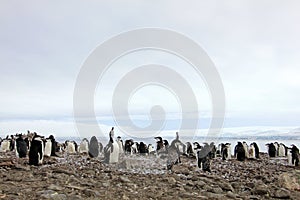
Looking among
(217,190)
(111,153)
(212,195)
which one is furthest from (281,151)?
(212,195)

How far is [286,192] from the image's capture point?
1012 centimetres

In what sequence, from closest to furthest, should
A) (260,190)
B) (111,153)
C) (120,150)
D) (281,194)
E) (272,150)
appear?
(281,194) → (260,190) → (111,153) → (120,150) → (272,150)

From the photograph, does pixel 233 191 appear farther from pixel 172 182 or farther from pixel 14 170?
pixel 14 170

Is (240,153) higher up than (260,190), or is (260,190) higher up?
(240,153)

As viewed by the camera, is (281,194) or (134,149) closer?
(281,194)

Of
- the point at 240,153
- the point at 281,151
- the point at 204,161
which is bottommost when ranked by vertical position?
the point at 281,151

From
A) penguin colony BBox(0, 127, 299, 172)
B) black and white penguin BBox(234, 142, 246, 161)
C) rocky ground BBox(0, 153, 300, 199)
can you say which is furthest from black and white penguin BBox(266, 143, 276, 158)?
rocky ground BBox(0, 153, 300, 199)

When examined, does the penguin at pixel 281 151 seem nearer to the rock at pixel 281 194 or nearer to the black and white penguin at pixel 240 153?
the black and white penguin at pixel 240 153

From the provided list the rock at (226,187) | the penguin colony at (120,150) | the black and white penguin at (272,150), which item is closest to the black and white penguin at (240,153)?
the penguin colony at (120,150)

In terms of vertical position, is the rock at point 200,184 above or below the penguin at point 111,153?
below

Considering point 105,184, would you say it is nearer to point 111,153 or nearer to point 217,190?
point 217,190

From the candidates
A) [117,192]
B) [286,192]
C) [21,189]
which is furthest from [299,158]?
[21,189]

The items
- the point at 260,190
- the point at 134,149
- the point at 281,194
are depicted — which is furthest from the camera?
the point at 134,149

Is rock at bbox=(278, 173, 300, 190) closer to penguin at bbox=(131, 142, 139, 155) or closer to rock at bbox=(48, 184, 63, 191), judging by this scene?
rock at bbox=(48, 184, 63, 191)
